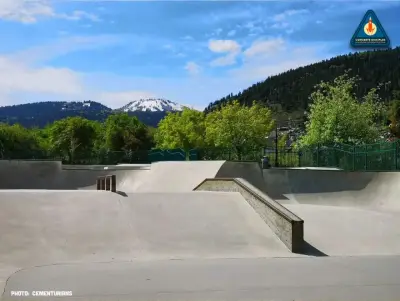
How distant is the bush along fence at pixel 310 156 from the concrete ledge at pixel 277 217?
33.2ft

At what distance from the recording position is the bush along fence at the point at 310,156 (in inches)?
924

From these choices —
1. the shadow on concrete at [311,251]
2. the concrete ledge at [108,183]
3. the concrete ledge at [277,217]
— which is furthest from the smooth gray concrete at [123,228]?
the concrete ledge at [108,183]

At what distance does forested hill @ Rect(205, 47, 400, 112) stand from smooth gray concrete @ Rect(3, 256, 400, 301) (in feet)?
467

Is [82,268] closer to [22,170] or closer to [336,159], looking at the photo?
[22,170]

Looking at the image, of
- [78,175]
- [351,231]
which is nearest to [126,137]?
[78,175]

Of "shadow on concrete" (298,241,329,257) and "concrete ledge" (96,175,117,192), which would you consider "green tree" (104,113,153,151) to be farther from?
"shadow on concrete" (298,241,329,257)

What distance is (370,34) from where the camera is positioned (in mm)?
11289

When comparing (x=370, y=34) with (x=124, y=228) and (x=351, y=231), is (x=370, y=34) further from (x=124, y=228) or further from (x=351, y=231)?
(x=124, y=228)

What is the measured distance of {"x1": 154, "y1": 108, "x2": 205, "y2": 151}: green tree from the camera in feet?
210

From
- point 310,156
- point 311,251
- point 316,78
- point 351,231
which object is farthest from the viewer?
point 316,78

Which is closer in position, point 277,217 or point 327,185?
point 277,217

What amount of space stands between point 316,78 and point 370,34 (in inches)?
6076

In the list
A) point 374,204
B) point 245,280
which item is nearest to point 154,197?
point 245,280

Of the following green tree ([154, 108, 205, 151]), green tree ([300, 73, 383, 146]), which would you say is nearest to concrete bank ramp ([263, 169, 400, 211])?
green tree ([300, 73, 383, 146])
